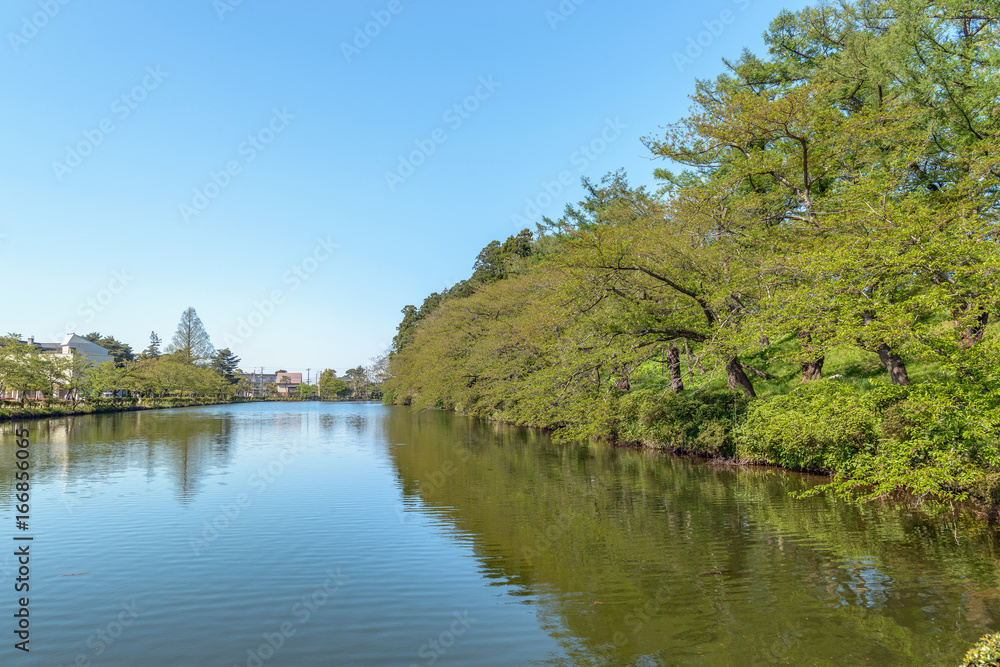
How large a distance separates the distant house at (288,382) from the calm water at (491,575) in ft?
496

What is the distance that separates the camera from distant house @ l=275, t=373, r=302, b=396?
6458 inches

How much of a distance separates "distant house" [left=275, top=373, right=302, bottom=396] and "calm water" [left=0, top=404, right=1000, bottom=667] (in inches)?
5947

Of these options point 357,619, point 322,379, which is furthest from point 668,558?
point 322,379

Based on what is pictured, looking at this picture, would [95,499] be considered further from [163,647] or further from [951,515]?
[951,515]

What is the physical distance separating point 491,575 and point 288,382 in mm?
174542

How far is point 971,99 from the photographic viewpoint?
1575cm

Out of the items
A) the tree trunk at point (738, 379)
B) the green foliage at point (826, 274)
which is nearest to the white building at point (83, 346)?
the green foliage at point (826, 274)

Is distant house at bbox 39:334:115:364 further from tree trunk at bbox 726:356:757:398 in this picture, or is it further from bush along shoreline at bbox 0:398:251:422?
tree trunk at bbox 726:356:757:398

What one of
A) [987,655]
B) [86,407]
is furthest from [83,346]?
[987,655]

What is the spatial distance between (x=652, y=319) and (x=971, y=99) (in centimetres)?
1150

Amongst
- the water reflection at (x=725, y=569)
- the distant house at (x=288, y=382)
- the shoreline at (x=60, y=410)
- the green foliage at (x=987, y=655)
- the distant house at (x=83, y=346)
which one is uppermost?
the distant house at (x=83, y=346)

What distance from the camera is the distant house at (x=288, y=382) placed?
16402 cm

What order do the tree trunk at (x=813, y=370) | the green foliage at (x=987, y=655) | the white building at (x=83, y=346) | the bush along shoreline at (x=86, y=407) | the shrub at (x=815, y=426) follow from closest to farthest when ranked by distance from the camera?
the green foliage at (x=987, y=655) < the shrub at (x=815, y=426) < the tree trunk at (x=813, y=370) < the bush along shoreline at (x=86, y=407) < the white building at (x=83, y=346)

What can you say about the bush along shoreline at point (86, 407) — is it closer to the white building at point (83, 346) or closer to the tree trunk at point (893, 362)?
the white building at point (83, 346)
